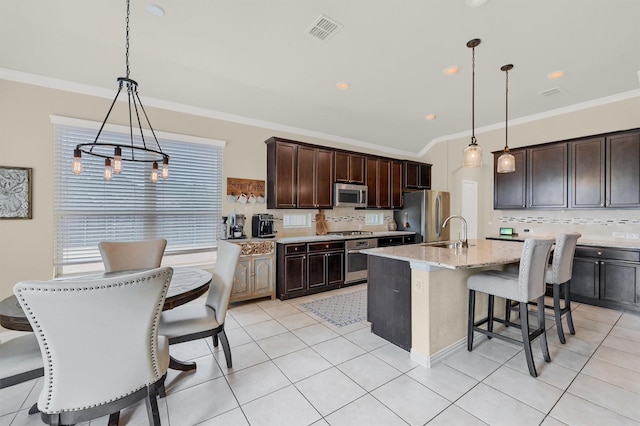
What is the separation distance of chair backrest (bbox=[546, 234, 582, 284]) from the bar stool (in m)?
0.33

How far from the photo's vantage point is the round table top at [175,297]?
1.50m

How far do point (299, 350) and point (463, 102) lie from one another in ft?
13.9

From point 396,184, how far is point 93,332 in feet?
17.9

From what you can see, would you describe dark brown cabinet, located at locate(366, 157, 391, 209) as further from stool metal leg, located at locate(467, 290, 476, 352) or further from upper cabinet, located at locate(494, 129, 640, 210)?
stool metal leg, located at locate(467, 290, 476, 352)

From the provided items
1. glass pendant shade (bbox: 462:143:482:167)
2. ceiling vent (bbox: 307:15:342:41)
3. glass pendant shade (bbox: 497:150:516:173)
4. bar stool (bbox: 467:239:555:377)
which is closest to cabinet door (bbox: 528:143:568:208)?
glass pendant shade (bbox: 497:150:516:173)

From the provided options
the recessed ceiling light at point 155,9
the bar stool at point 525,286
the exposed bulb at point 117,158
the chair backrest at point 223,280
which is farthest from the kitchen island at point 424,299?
the recessed ceiling light at point 155,9

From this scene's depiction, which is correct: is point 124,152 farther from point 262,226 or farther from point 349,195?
point 349,195

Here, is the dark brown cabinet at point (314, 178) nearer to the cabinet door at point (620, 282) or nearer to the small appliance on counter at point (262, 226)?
the small appliance on counter at point (262, 226)

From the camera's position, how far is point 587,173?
160 inches

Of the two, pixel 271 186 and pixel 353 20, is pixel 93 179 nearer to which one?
pixel 271 186

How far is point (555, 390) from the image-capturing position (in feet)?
6.71

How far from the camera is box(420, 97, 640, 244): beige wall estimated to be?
157 inches

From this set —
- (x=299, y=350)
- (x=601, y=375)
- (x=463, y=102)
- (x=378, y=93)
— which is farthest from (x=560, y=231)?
(x=299, y=350)

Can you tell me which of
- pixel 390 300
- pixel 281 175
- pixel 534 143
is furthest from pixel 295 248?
pixel 534 143
